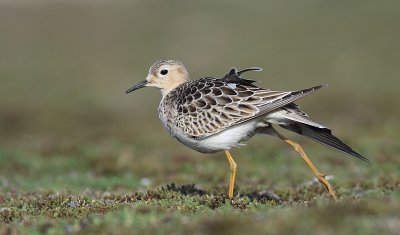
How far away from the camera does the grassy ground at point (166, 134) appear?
8664 millimetres

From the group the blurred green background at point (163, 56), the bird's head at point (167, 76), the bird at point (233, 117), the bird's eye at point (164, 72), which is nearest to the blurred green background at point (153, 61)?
the blurred green background at point (163, 56)

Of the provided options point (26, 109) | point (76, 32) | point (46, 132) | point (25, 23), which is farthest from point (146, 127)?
point (25, 23)

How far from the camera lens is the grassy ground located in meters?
8.66


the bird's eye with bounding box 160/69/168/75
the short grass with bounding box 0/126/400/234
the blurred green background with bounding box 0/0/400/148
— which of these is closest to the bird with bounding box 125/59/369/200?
the short grass with bounding box 0/126/400/234

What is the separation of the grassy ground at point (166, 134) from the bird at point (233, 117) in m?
0.89

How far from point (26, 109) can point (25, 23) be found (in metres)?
21.5

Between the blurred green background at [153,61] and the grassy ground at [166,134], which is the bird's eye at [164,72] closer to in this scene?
the grassy ground at [166,134]

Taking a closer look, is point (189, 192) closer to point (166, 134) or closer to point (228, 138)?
point (228, 138)

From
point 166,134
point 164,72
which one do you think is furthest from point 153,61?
point 164,72

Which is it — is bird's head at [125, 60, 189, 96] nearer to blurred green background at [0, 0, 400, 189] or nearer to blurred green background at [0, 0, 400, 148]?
blurred green background at [0, 0, 400, 189]

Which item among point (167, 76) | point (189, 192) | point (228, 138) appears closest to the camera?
point (228, 138)

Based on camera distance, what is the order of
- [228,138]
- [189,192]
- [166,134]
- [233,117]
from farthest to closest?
[166,134] < [189,192] < [228,138] < [233,117]

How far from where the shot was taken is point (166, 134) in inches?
938

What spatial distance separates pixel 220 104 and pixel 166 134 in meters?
12.6
